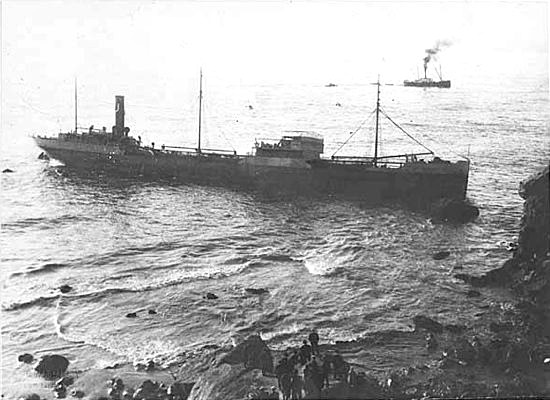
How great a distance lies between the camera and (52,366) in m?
15.5

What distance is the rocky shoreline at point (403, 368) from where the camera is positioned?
13.8 meters

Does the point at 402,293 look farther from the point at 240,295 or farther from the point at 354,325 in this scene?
the point at 240,295

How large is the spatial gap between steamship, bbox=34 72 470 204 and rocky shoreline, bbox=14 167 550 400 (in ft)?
56.7

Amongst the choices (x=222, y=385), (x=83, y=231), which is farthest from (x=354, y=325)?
(x=83, y=231)

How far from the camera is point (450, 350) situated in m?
16.2

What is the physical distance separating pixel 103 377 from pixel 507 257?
17.0 metres

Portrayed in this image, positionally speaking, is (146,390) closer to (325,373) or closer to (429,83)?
(325,373)

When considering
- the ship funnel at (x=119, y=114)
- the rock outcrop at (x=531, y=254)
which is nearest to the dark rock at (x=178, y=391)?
the rock outcrop at (x=531, y=254)

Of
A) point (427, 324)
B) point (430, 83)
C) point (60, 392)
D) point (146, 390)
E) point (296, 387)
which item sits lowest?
point (60, 392)

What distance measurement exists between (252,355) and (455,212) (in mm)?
19011

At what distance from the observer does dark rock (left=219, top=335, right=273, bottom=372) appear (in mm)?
14912

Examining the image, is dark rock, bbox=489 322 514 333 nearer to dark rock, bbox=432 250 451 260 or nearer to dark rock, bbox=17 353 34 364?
dark rock, bbox=432 250 451 260

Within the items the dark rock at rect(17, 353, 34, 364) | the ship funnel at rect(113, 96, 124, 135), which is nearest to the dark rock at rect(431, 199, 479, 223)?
the dark rock at rect(17, 353, 34, 364)

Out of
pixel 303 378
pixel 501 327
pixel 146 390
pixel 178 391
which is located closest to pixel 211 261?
pixel 146 390
